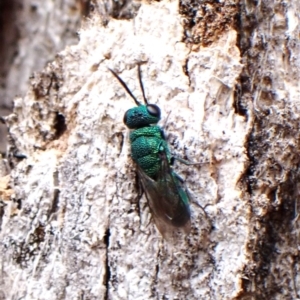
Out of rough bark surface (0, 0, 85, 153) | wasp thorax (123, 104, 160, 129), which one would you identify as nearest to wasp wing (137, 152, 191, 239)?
wasp thorax (123, 104, 160, 129)

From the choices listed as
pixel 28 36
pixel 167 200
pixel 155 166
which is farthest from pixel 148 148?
pixel 28 36

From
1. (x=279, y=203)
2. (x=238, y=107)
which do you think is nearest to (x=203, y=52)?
(x=238, y=107)

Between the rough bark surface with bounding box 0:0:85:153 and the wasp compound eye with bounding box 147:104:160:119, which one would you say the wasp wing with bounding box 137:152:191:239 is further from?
the rough bark surface with bounding box 0:0:85:153

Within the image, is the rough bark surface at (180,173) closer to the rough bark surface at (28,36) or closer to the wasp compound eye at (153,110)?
the wasp compound eye at (153,110)

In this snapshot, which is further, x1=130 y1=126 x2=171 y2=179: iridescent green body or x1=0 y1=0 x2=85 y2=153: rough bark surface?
x1=0 y1=0 x2=85 y2=153: rough bark surface

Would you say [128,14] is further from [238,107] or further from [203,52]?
[238,107]

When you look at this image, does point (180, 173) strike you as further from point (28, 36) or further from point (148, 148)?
point (28, 36)
